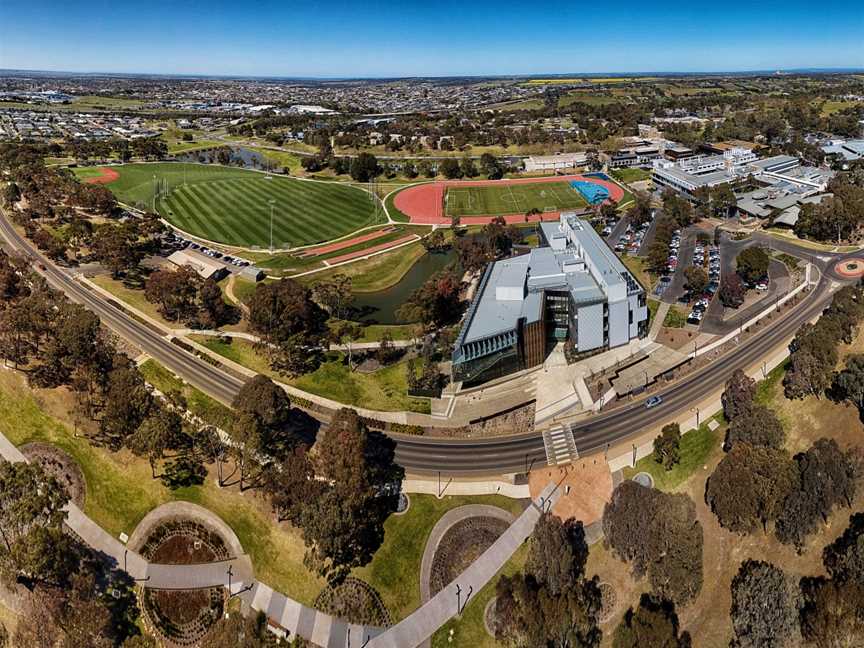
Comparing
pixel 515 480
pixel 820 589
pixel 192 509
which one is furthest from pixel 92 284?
pixel 820 589

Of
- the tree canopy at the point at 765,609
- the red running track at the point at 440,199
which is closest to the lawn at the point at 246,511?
the tree canopy at the point at 765,609

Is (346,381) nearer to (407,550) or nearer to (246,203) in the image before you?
(407,550)

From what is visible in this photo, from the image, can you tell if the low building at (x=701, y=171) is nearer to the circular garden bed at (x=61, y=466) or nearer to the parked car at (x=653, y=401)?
the parked car at (x=653, y=401)

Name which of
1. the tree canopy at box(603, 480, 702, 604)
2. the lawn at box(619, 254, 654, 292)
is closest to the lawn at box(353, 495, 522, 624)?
the tree canopy at box(603, 480, 702, 604)

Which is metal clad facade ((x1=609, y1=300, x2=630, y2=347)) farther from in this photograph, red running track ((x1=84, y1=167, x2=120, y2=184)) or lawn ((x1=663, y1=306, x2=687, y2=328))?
red running track ((x1=84, y1=167, x2=120, y2=184))

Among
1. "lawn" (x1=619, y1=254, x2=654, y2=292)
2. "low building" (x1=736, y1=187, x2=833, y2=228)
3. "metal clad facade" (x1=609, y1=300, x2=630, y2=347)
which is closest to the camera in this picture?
"metal clad facade" (x1=609, y1=300, x2=630, y2=347)

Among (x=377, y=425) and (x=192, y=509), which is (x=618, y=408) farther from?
(x=192, y=509)

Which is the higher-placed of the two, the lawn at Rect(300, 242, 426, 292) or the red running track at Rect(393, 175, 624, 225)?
the red running track at Rect(393, 175, 624, 225)
